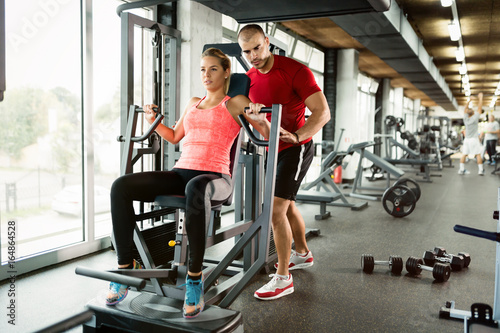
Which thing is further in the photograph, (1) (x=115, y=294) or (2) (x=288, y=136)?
(2) (x=288, y=136)

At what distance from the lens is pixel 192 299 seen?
165 cm

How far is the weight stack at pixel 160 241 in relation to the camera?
237 cm

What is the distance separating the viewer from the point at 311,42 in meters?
7.31

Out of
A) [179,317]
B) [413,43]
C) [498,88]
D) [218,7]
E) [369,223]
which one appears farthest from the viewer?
[498,88]

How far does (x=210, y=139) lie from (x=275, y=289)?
3.04 ft

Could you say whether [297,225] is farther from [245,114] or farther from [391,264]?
[245,114]

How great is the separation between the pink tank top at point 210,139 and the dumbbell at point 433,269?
1.46 meters

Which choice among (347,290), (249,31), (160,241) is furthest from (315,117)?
(160,241)

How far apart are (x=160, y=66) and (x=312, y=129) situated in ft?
5.23

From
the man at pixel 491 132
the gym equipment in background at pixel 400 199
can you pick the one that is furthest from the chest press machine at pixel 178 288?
the man at pixel 491 132

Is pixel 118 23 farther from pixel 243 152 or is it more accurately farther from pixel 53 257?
pixel 53 257

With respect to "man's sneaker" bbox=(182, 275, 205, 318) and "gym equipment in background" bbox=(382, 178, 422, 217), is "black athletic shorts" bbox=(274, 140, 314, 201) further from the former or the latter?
"gym equipment in background" bbox=(382, 178, 422, 217)

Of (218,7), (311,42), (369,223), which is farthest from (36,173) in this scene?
(311,42)

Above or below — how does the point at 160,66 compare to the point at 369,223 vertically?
above
